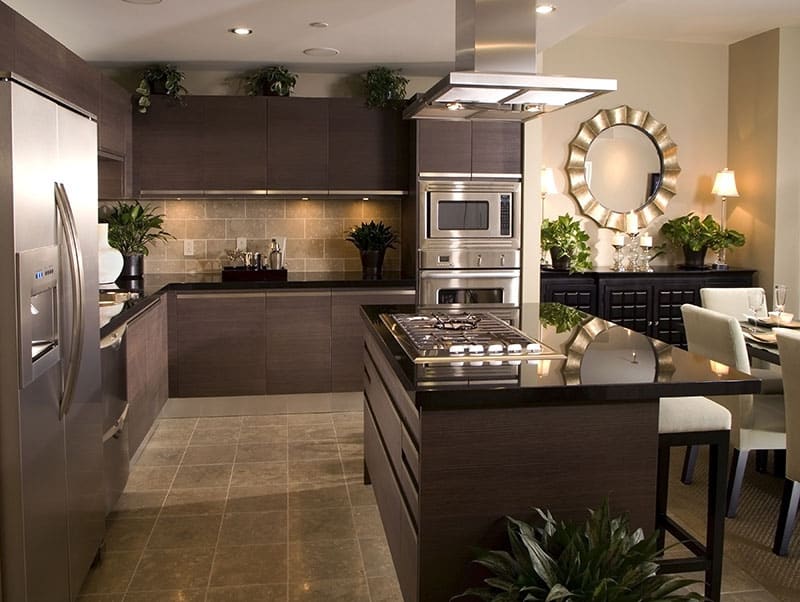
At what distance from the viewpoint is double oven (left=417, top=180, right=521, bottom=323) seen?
5.54 metres

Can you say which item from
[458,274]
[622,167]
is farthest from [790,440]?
[622,167]

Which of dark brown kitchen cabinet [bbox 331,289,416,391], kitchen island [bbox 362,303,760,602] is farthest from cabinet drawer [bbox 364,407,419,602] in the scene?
dark brown kitchen cabinet [bbox 331,289,416,391]

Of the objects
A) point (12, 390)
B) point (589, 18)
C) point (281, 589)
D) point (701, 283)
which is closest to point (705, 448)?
point (701, 283)

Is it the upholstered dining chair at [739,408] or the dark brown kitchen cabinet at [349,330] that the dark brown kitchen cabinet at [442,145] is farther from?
the upholstered dining chair at [739,408]

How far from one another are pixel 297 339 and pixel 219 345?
50 cm

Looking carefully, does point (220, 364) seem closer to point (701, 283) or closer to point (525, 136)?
point (525, 136)

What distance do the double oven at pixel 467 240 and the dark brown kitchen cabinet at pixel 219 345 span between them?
1.12 meters

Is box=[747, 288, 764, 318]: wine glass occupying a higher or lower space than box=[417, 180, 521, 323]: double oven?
lower

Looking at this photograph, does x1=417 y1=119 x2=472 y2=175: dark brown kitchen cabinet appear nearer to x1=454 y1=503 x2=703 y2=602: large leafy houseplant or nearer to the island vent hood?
the island vent hood

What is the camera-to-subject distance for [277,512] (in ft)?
12.5

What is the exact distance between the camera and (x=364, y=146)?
18.7 feet

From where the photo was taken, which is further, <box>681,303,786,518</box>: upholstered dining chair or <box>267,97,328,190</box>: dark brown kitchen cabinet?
<box>267,97,328,190</box>: dark brown kitchen cabinet

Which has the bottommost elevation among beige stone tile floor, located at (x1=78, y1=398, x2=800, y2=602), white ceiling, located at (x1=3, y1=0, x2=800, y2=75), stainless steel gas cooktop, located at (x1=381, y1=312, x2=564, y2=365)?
beige stone tile floor, located at (x1=78, y1=398, x2=800, y2=602)

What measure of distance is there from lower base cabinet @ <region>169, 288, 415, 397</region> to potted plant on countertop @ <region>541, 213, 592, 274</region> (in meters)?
1.41
